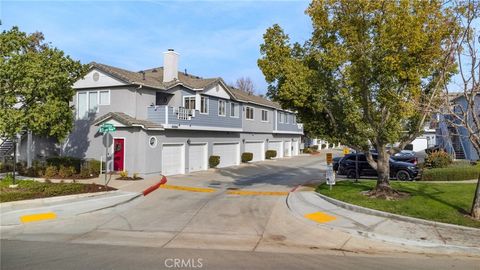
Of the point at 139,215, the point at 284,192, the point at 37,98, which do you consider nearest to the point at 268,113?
the point at 284,192

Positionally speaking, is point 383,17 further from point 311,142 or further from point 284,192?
point 311,142

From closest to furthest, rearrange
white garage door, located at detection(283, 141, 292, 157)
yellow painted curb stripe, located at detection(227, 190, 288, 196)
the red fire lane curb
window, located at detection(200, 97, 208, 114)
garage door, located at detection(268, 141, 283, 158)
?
the red fire lane curb → yellow painted curb stripe, located at detection(227, 190, 288, 196) → window, located at detection(200, 97, 208, 114) → garage door, located at detection(268, 141, 283, 158) → white garage door, located at detection(283, 141, 292, 157)

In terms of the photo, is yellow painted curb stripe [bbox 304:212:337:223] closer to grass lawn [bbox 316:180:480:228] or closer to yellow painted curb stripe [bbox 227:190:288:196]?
grass lawn [bbox 316:180:480:228]

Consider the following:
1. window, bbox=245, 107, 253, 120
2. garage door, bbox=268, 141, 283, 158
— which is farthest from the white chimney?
Answer: garage door, bbox=268, 141, 283, 158

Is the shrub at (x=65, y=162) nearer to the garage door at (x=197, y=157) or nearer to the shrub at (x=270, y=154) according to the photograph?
the garage door at (x=197, y=157)

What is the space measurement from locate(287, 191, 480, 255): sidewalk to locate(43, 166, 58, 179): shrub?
13850 millimetres

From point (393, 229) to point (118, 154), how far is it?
17.0 m

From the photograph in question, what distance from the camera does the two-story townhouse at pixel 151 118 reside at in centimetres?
2356

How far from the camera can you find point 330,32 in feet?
50.0

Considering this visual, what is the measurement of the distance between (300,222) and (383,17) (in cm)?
734

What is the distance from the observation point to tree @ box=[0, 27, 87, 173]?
1673 cm

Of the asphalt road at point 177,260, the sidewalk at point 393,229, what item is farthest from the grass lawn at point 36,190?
the sidewalk at point 393,229

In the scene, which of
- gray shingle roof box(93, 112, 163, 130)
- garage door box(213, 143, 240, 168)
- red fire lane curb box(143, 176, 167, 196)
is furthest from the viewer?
garage door box(213, 143, 240, 168)

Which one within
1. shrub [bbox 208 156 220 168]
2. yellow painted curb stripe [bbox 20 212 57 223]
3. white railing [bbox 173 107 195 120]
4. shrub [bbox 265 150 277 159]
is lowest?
yellow painted curb stripe [bbox 20 212 57 223]
